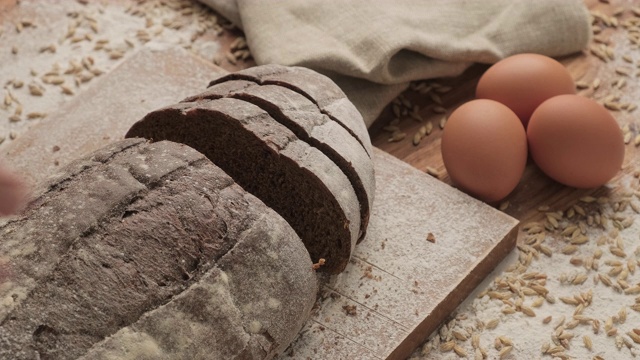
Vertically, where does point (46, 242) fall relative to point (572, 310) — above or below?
above

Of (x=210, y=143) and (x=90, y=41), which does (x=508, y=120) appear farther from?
(x=90, y=41)

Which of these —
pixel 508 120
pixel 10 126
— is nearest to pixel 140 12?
pixel 10 126

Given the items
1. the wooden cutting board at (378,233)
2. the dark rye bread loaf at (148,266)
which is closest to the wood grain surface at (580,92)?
the wooden cutting board at (378,233)

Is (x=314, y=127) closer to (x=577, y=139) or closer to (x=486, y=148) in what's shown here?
(x=486, y=148)

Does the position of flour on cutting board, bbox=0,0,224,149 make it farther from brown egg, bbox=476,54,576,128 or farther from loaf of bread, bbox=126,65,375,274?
brown egg, bbox=476,54,576,128

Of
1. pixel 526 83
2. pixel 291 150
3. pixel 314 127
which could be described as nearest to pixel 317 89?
pixel 314 127

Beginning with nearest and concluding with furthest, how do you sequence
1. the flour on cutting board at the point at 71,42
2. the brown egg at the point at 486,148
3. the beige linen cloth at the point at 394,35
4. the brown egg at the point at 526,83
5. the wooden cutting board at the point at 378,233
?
the wooden cutting board at the point at 378,233 → the brown egg at the point at 486,148 → the brown egg at the point at 526,83 → the beige linen cloth at the point at 394,35 → the flour on cutting board at the point at 71,42

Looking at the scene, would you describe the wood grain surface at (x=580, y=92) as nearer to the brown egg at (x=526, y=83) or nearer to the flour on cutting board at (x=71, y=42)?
the flour on cutting board at (x=71, y=42)
